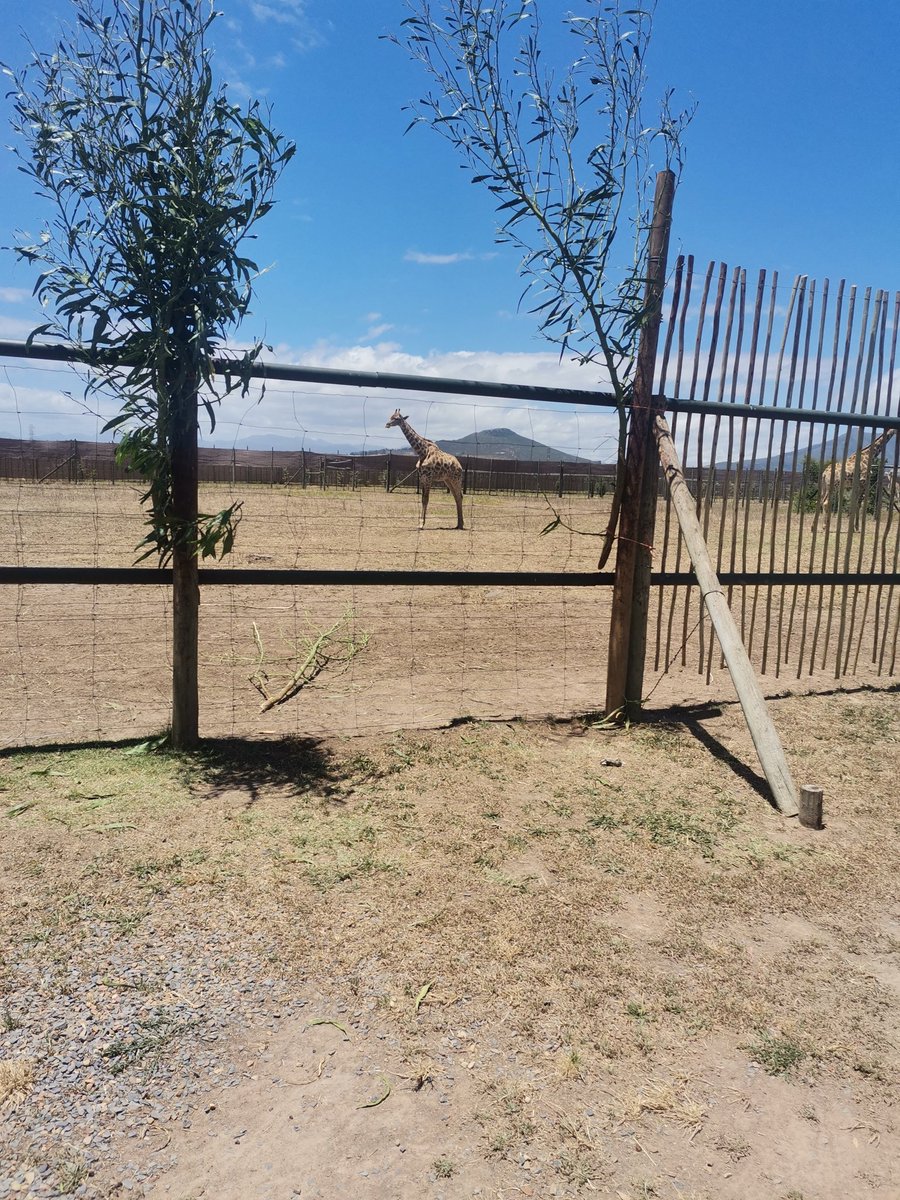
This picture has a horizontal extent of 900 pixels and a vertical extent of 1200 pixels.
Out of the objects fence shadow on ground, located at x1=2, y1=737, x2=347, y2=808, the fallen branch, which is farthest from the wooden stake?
the fallen branch

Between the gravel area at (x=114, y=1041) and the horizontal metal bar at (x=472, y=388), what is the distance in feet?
9.25

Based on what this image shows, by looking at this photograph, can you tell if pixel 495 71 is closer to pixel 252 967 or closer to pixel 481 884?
pixel 481 884

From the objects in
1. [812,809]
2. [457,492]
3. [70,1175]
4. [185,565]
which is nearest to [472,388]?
[185,565]

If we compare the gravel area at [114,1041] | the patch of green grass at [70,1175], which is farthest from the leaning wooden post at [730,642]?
the patch of green grass at [70,1175]

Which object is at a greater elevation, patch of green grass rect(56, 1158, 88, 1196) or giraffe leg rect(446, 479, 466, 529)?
giraffe leg rect(446, 479, 466, 529)

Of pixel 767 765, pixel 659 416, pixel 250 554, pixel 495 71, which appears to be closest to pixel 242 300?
pixel 495 71

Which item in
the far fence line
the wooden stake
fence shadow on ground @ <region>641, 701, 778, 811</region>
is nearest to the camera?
the wooden stake

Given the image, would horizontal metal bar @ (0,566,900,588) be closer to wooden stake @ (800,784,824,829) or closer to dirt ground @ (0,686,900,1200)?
dirt ground @ (0,686,900,1200)

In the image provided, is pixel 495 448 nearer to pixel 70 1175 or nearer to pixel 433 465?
pixel 70 1175

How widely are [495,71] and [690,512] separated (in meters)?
2.89

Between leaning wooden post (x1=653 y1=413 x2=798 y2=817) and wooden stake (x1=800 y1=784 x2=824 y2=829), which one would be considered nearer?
wooden stake (x1=800 y1=784 x2=824 y2=829)

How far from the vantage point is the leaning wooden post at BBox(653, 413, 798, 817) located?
4480mm

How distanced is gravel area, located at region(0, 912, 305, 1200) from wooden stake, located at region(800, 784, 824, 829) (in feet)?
9.17

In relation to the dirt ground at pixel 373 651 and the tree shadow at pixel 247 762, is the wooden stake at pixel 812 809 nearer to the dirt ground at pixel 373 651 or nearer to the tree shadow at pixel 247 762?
the dirt ground at pixel 373 651
